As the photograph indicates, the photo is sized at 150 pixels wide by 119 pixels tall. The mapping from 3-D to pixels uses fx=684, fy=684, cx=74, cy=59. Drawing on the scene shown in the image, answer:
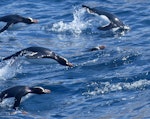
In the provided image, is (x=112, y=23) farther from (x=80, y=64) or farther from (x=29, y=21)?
(x=80, y=64)

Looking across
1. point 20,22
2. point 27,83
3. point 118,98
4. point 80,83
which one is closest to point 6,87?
point 27,83

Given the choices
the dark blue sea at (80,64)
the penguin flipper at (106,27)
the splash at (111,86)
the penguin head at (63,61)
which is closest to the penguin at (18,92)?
the dark blue sea at (80,64)

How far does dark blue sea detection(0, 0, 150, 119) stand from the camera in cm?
1361

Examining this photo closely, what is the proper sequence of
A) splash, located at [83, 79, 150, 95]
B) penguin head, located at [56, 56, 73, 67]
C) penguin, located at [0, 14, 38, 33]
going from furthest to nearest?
penguin, located at [0, 14, 38, 33], penguin head, located at [56, 56, 73, 67], splash, located at [83, 79, 150, 95]

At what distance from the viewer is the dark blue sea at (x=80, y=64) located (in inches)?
536

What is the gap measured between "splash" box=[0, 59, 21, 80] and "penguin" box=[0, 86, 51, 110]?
1725 millimetres

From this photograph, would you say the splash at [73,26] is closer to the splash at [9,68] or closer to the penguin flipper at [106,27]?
the penguin flipper at [106,27]

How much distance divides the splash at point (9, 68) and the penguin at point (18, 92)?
67.9 inches

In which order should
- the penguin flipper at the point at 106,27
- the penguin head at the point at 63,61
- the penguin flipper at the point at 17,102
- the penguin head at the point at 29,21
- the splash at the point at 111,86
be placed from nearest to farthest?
the penguin flipper at the point at 17,102 → the splash at the point at 111,86 → the penguin head at the point at 63,61 → the penguin flipper at the point at 106,27 → the penguin head at the point at 29,21

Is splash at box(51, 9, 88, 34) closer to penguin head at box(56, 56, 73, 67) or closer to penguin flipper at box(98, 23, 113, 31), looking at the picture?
penguin flipper at box(98, 23, 113, 31)

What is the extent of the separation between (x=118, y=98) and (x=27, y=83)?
8.27 feet

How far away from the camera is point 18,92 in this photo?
14.0 m

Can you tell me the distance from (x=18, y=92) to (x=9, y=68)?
2.54m

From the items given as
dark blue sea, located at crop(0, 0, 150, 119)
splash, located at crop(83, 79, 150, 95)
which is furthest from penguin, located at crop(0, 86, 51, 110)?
splash, located at crop(83, 79, 150, 95)
